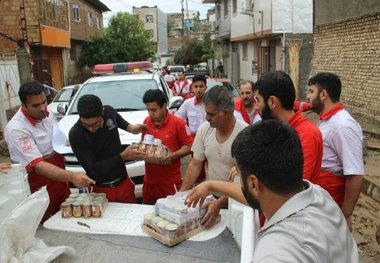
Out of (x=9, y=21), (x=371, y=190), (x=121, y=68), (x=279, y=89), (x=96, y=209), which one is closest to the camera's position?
(x=279, y=89)

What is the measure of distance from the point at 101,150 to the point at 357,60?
8.97 meters

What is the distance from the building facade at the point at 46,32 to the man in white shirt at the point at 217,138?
13.9 metres

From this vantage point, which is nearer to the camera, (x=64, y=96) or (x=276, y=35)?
(x=64, y=96)

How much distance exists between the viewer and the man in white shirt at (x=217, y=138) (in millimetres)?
2793

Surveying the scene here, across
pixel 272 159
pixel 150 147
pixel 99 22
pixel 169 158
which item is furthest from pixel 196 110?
pixel 99 22

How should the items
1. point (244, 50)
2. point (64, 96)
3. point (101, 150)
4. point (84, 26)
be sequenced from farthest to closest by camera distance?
point (84, 26)
point (244, 50)
point (64, 96)
point (101, 150)

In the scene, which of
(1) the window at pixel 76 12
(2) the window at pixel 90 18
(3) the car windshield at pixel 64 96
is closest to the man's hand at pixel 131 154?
(3) the car windshield at pixel 64 96

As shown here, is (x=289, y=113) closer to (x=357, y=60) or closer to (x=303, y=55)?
(x=357, y=60)

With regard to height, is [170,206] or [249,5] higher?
[249,5]

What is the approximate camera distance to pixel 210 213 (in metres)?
2.40

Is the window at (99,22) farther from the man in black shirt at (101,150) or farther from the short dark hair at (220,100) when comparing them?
the short dark hair at (220,100)

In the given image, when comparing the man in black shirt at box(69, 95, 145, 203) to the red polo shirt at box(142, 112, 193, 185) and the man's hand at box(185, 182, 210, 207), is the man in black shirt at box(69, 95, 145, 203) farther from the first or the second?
the man's hand at box(185, 182, 210, 207)

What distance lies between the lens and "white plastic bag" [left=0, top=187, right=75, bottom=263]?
2.03 m

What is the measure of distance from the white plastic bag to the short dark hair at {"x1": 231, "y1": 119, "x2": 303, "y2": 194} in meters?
1.35
